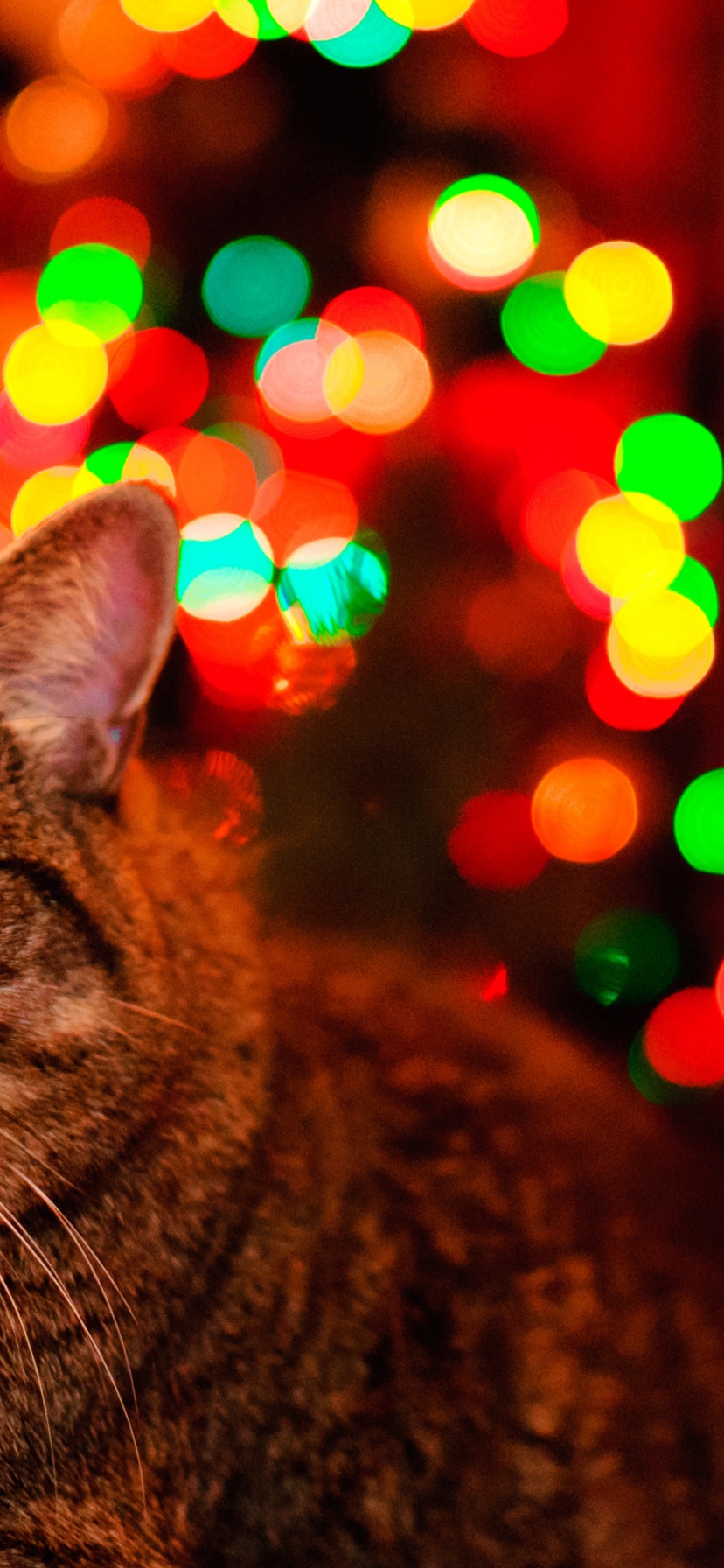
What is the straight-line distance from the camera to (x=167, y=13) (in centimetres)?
115

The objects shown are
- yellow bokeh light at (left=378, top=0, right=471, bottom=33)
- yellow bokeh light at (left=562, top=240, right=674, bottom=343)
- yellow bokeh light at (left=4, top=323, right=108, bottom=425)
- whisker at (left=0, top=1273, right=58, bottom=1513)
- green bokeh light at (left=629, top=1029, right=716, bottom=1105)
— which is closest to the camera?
whisker at (left=0, top=1273, right=58, bottom=1513)

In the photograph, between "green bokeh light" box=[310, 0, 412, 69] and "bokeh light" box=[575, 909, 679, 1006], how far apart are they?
1.04m

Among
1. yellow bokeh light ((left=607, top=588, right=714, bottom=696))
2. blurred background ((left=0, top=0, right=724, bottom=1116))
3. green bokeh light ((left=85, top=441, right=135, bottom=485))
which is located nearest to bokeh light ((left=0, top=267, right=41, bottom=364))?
blurred background ((left=0, top=0, right=724, bottom=1116))

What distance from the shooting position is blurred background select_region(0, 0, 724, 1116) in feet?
3.84

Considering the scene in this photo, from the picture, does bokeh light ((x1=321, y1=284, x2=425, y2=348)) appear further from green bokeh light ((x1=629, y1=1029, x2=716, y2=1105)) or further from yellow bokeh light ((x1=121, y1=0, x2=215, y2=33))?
green bokeh light ((x1=629, y1=1029, x2=716, y2=1105))

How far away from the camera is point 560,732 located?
1.31m

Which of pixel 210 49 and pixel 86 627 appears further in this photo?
pixel 210 49

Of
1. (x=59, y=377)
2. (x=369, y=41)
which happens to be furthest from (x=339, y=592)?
(x=369, y=41)

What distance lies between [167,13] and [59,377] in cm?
41

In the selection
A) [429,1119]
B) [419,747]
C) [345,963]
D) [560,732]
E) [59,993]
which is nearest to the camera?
[59,993]

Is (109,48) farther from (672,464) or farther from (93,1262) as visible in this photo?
(93,1262)

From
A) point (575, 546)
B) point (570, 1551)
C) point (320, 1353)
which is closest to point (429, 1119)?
point (320, 1353)

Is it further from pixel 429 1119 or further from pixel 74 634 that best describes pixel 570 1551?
pixel 74 634

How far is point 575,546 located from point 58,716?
0.73 metres
